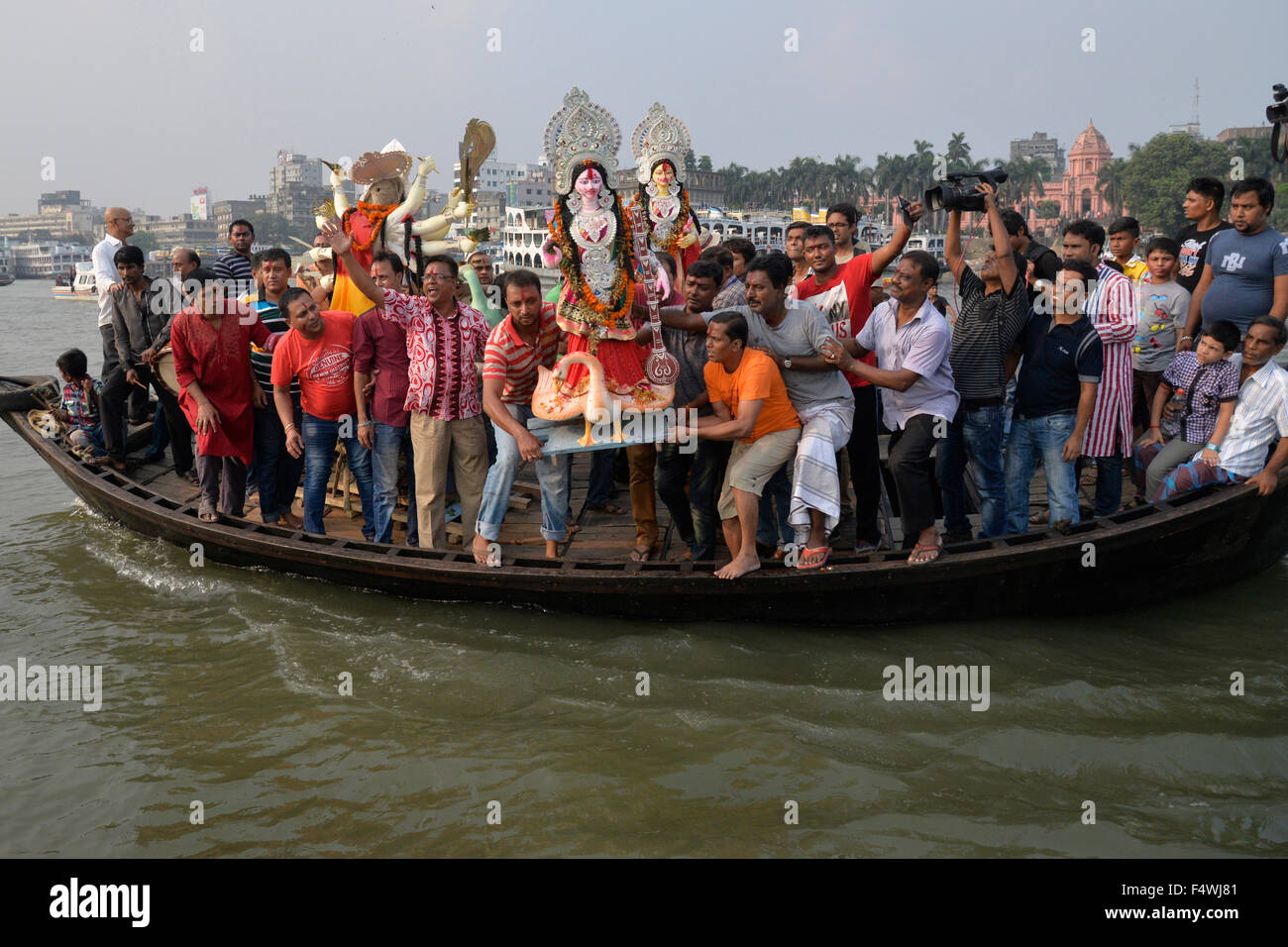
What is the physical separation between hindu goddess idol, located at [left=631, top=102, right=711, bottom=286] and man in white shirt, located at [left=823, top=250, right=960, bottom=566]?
62.6 inches

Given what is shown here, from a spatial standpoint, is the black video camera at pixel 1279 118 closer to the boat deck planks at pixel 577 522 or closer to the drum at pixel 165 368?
the boat deck planks at pixel 577 522

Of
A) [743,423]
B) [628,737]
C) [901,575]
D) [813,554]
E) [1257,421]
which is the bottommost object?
[628,737]

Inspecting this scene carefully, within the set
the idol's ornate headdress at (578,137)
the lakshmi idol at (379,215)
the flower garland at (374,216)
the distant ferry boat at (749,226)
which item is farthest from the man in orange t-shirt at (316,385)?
the distant ferry boat at (749,226)

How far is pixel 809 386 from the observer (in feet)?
17.2

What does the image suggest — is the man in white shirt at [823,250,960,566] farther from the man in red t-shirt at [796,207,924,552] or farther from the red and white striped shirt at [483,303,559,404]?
the red and white striped shirt at [483,303,559,404]

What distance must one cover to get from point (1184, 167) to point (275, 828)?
7254 centimetres

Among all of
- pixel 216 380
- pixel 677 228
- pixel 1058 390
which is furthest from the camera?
pixel 216 380

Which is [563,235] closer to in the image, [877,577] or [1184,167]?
[877,577]

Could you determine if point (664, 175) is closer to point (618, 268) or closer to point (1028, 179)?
point (618, 268)

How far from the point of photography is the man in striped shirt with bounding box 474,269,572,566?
17.3 feet

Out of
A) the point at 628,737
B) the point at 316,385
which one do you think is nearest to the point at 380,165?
the point at 316,385

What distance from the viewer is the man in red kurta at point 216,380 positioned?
6.27 metres

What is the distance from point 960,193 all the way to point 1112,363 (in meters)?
1.46

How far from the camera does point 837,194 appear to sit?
7906cm
